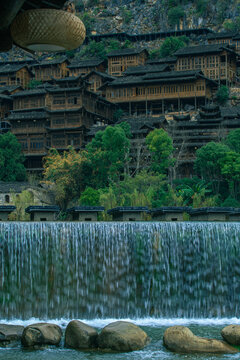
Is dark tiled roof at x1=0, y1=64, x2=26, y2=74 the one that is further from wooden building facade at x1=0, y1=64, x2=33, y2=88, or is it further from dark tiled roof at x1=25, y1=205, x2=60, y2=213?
dark tiled roof at x1=25, y1=205, x2=60, y2=213

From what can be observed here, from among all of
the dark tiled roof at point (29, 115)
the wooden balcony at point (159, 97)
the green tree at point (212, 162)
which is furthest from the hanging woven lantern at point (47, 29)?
the wooden balcony at point (159, 97)

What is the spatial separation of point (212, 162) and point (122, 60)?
29.7 metres

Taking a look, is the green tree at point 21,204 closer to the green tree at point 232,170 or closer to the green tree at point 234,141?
the green tree at point 232,170

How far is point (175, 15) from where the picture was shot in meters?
78.9

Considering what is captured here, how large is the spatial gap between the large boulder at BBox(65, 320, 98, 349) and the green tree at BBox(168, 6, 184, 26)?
Answer: 225ft

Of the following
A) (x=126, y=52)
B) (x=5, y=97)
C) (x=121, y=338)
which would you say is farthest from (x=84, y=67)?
(x=121, y=338)

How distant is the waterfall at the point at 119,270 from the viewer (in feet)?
67.0

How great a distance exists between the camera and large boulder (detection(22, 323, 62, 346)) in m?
15.2

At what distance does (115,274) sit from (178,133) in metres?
26.2

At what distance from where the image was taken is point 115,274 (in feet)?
70.2

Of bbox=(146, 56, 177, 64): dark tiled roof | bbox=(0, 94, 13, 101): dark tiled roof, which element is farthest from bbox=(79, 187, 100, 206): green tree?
bbox=(146, 56, 177, 64): dark tiled roof

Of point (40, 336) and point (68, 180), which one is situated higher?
point (68, 180)

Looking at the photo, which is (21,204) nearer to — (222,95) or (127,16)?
(222,95)

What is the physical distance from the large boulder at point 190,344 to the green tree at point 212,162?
79.6 feet
